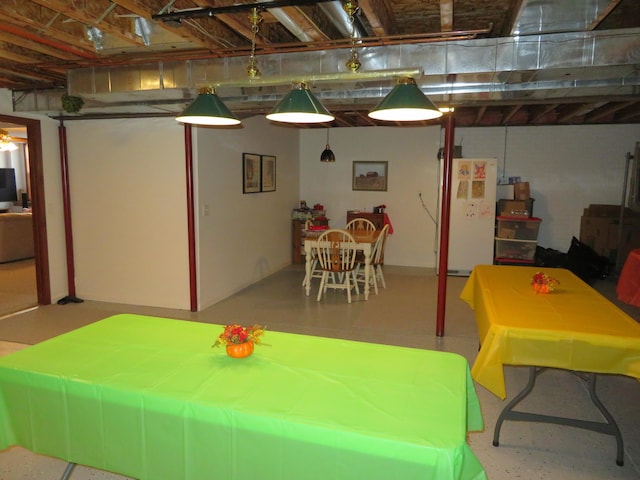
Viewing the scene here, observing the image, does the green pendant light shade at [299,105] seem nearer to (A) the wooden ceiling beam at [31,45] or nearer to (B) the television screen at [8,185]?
(A) the wooden ceiling beam at [31,45]

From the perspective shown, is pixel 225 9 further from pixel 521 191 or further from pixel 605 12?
pixel 521 191

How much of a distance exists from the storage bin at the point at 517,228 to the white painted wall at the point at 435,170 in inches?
35.5

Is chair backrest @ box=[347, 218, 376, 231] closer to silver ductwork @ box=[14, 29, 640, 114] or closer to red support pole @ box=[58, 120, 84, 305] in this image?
silver ductwork @ box=[14, 29, 640, 114]

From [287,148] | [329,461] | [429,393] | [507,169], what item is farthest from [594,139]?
[329,461]

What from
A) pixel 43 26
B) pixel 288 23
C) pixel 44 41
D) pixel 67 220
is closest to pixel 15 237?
pixel 67 220

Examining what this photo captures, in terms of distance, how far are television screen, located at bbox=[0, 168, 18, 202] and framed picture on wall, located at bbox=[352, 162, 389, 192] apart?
8455 millimetres

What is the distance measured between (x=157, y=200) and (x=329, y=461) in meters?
4.50

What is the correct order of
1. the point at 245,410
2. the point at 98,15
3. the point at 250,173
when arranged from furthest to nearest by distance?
the point at 250,173
the point at 98,15
the point at 245,410

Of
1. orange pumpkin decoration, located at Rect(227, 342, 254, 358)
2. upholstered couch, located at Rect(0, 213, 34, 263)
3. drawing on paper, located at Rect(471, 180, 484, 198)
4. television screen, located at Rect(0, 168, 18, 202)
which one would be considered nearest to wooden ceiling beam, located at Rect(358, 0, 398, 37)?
orange pumpkin decoration, located at Rect(227, 342, 254, 358)

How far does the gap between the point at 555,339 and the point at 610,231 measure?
5830 millimetres

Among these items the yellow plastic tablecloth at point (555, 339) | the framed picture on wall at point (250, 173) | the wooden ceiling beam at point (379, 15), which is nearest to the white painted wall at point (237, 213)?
the framed picture on wall at point (250, 173)

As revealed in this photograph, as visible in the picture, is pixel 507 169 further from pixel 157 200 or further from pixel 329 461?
pixel 329 461

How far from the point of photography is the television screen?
34.5 ft

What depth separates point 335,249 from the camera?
5.52 meters
